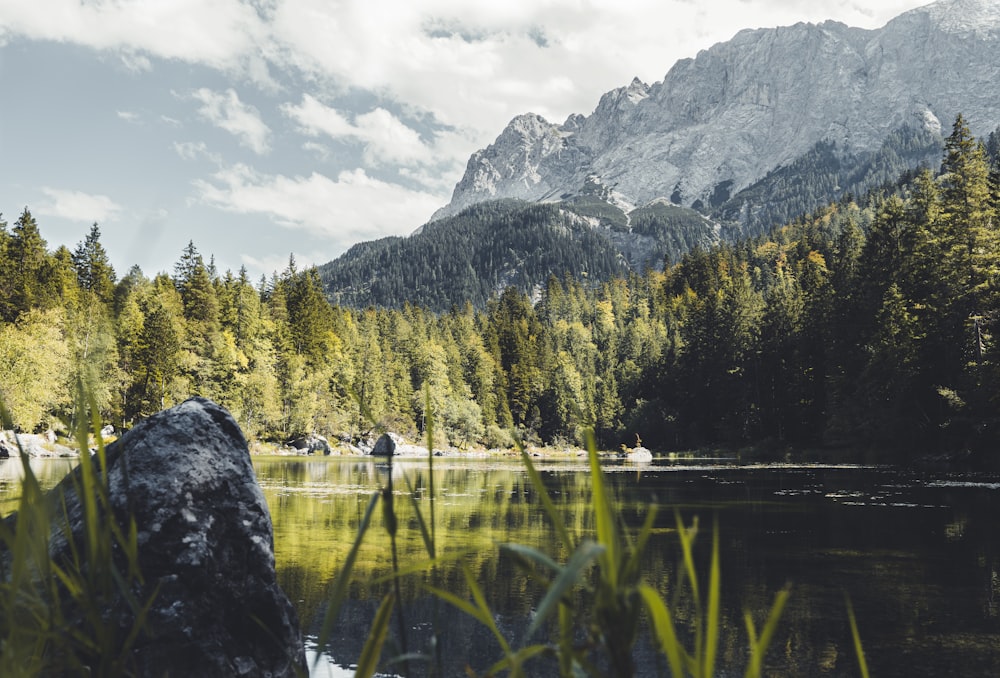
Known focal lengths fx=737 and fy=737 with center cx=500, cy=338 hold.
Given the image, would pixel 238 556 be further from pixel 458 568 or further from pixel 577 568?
pixel 577 568

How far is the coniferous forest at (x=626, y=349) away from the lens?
4106 centimetres

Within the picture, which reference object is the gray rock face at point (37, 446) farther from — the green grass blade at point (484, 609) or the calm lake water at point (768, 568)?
the green grass blade at point (484, 609)

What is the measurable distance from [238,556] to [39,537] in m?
5.02

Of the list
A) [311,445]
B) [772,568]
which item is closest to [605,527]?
[772,568]

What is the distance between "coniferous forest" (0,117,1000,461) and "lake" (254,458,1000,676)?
311 cm

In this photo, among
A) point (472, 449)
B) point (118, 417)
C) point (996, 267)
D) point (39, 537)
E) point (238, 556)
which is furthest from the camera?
point (472, 449)

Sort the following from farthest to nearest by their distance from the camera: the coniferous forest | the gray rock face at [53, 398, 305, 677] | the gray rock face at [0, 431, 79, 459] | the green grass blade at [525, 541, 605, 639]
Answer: the gray rock face at [0, 431, 79, 459] < the coniferous forest < the gray rock face at [53, 398, 305, 677] < the green grass blade at [525, 541, 605, 639]

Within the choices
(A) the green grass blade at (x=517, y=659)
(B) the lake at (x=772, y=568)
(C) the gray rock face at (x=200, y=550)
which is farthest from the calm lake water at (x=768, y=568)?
(C) the gray rock face at (x=200, y=550)

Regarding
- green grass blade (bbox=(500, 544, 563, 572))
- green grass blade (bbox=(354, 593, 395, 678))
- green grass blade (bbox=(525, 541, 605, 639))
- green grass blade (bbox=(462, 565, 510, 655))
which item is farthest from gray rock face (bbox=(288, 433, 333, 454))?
green grass blade (bbox=(525, 541, 605, 639))

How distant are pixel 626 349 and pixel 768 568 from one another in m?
120

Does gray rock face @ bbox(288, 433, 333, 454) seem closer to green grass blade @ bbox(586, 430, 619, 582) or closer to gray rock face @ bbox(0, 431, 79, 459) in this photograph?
gray rock face @ bbox(0, 431, 79, 459)

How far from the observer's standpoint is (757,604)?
28.8 feet

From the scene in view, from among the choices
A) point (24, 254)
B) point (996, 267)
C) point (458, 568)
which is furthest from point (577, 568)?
point (24, 254)

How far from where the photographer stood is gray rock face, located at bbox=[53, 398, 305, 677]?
5840 millimetres
